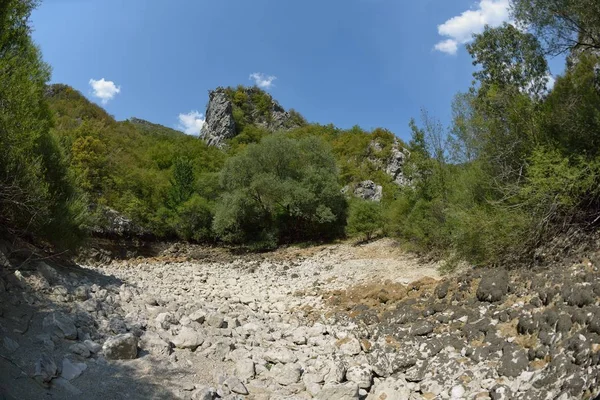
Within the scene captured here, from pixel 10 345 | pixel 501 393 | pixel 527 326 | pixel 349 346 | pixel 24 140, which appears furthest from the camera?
pixel 24 140

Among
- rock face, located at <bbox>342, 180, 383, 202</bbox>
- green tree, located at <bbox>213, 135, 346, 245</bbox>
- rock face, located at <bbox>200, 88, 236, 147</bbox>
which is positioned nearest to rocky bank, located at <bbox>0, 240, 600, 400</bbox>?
green tree, located at <bbox>213, 135, 346, 245</bbox>

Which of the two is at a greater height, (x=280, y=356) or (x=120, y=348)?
(x=120, y=348)

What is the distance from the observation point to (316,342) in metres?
8.33

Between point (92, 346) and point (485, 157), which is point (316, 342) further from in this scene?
point (485, 157)

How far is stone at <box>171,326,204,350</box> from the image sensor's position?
7.33 meters

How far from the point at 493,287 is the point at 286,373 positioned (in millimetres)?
4316

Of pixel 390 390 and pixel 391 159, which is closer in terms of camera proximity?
pixel 390 390

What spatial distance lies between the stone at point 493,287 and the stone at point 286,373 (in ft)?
12.7

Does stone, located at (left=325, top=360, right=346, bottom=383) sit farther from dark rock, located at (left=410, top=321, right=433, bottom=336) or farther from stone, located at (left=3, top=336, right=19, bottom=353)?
stone, located at (left=3, top=336, right=19, bottom=353)

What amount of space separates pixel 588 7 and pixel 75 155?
30.4 meters

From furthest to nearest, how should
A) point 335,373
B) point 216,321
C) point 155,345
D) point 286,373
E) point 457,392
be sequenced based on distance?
point 216,321
point 155,345
point 286,373
point 335,373
point 457,392

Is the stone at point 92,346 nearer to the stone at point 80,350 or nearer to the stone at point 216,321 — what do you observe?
the stone at point 80,350

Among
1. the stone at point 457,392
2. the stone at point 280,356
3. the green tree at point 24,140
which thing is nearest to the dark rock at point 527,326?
the stone at point 457,392

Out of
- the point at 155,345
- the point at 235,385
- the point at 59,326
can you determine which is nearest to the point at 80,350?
the point at 59,326
